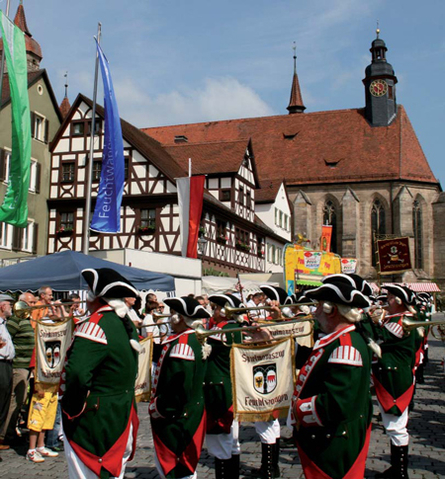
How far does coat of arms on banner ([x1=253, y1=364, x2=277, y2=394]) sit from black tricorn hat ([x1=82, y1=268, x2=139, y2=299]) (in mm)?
1999

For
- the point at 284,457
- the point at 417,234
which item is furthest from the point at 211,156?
the point at 417,234

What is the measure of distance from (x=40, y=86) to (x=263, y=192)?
18450mm

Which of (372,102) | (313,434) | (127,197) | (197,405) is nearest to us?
(313,434)

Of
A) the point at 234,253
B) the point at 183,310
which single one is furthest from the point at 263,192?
the point at 183,310

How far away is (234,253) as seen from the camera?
103 feet

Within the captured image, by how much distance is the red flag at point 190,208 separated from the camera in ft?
69.9

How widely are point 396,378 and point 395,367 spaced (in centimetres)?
11

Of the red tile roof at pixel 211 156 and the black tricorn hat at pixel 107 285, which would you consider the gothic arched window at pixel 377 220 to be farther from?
the black tricorn hat at pixel 107 285

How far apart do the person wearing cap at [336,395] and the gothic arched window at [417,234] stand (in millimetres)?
52588

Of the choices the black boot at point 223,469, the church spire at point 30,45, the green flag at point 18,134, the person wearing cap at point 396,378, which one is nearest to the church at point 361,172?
the church spire at point 30,45

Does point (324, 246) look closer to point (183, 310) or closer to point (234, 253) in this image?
point (234, 253)

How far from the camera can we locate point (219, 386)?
5758 mm

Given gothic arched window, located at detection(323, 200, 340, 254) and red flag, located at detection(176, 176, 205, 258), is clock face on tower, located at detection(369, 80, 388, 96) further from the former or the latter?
red flag, located at detection(176, 176, 205, 258)

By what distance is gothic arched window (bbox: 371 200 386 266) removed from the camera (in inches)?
2129
